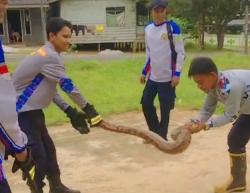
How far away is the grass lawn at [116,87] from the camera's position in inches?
363

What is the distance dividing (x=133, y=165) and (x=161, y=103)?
1.05 meters

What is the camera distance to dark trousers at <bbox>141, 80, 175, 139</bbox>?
656cm

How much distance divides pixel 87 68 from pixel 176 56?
30.9 feet

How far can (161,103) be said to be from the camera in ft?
21.6

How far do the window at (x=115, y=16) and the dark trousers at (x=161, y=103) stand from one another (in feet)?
78.9

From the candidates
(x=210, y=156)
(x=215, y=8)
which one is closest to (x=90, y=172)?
(x=210, y=156)

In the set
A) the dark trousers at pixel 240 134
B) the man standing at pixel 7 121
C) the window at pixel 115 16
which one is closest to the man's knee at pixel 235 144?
the dark trousers at pixel 240 134

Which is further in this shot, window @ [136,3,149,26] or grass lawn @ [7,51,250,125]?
window @ [136,3,149,26]

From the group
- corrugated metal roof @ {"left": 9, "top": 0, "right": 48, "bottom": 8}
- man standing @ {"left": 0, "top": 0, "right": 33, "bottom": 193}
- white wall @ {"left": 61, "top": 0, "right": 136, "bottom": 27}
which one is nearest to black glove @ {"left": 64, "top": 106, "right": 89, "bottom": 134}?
man standing @ {"left": 0, "top": 0, "right": 33, "bottom": 193}

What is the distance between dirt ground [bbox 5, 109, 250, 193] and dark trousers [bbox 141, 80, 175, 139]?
0.30m

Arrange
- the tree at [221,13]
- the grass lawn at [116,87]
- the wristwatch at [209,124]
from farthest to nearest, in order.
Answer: the tree at [221,13] < the grass lawn at [116,87] < the wristwatch at [209,124]

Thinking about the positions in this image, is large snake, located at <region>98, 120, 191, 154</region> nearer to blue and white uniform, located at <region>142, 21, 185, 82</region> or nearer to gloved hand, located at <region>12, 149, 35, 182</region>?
gloved hand, located at <region>12, 149, 35, 182</region>

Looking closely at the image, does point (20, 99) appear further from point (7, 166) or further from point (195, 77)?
point (7, 166)

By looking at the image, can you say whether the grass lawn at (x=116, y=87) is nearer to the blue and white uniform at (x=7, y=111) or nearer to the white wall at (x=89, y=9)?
the blue and white uniform at (x=7, y=111)
